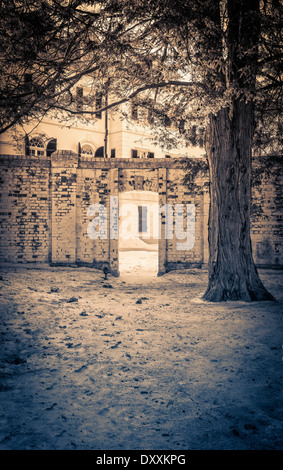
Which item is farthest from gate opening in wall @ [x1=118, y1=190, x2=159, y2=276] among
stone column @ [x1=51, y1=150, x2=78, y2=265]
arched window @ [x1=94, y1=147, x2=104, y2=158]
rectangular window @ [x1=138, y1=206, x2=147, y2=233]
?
stone column @ [x1=51, y1=150, x2=78, y2=265]

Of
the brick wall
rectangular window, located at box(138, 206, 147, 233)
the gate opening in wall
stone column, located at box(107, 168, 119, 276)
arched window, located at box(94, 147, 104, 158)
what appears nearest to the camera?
the brick wall

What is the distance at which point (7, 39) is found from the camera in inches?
209

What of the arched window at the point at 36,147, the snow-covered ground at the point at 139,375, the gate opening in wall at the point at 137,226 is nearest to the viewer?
the snow-covered ground at the point at 139,375

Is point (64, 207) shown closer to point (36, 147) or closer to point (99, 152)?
point (36, 147)

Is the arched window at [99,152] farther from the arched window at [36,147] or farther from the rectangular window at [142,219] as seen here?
the rectangular window at [142,219]

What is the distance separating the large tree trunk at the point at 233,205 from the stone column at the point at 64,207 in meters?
5.47

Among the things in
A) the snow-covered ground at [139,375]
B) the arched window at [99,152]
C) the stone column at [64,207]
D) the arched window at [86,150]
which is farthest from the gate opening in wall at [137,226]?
the snow-covered ground at [139,375]

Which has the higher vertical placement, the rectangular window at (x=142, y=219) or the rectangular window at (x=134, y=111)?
the rectangular window at (x=134, y=111)

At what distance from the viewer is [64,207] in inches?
407

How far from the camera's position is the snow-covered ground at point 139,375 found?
6.99ft

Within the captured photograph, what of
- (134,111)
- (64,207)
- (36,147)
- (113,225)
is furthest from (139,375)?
(36,147)

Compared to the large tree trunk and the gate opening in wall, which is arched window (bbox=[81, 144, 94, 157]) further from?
the large tree trunk

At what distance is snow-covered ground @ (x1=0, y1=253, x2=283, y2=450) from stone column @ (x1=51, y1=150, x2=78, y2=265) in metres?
4.02

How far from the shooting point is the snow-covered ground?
83.9 inches
